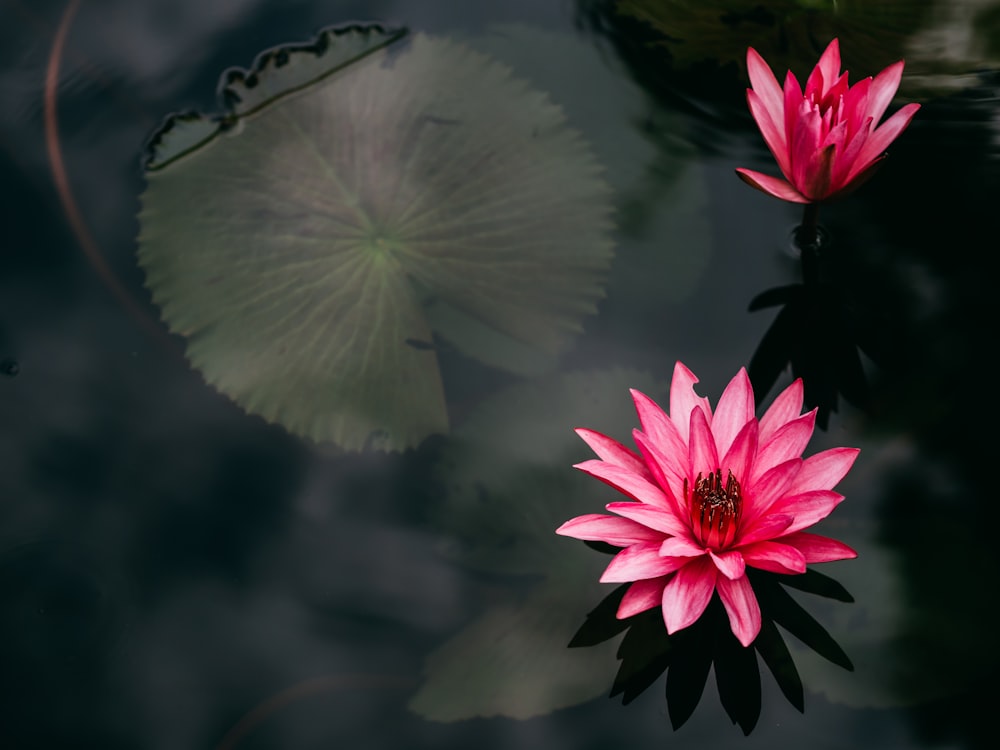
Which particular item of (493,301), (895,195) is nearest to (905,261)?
(895,195)

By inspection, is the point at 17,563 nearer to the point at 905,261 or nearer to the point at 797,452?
the point at 797,452

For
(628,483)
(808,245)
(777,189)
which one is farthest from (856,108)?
(628,483)

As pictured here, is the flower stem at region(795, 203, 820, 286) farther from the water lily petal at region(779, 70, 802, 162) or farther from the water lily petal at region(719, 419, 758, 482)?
the water lily petal at region(719, 419, 758, 482)

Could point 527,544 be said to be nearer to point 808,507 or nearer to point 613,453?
point 613,453

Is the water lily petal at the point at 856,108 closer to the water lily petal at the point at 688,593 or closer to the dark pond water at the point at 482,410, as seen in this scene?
the dark pond water at the point at 482,410

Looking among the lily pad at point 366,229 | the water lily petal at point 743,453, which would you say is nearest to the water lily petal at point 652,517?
the water lily petal at point 743,453

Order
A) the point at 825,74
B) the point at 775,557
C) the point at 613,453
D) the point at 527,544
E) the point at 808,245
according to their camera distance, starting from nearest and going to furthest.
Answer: the point at 775,557 < the point at 613,453 < the point at 527,544 < the point at 825,74 < the point at 808,245
